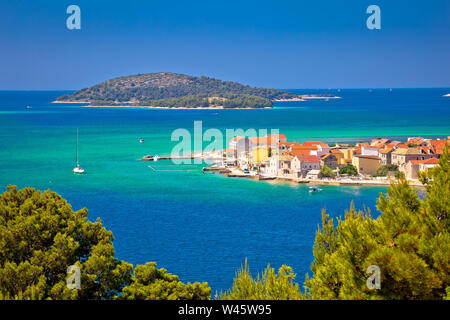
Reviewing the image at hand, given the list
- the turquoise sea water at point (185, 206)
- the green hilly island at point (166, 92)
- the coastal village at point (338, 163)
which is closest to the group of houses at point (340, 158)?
the coastal village at point (338, 163)

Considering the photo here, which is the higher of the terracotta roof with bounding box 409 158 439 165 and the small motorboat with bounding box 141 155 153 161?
the terracotta roof with bounding box 409 158 439 165

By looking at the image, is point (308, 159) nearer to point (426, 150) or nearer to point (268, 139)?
point (426, 150)

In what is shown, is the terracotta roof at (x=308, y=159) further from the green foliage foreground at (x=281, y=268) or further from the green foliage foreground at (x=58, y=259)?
the green foliage foreground at (x=58, y=259)

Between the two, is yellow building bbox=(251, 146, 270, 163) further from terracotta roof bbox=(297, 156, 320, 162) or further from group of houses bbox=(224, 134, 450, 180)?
terracotta roof bbox=(297, 156, 320, 162)

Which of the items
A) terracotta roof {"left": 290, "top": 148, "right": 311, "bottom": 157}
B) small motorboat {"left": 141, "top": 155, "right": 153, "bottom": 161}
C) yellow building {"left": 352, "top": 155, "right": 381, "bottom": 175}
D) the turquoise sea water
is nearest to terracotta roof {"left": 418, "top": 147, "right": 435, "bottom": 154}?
yellow building {"left": 352, "top": 155, "right": 381, "bottom": 175}

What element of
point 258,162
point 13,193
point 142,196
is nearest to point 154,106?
point 258,162

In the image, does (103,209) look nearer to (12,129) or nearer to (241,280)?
(241,280)
